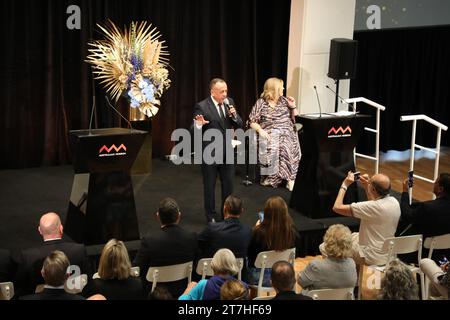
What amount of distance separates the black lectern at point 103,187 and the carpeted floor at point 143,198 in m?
0.39

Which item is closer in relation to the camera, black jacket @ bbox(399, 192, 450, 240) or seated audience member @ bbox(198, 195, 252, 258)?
seated audience member @ bbox(198, 195, 252, 258)

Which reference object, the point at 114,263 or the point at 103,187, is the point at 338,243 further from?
the point at 103,187

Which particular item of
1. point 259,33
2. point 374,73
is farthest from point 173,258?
point 374,73

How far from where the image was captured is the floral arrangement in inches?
323

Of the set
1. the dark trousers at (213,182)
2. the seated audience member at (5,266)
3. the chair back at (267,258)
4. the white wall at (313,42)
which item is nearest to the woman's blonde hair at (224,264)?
the chair back at (267,258)

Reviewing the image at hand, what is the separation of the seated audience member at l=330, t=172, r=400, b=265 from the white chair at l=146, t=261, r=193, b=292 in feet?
4.92

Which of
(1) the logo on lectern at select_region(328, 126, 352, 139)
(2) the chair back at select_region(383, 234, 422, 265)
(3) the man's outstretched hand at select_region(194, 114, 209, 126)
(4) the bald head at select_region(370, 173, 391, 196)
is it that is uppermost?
(3) the man's outstretched hand at select_region(194, 114, 209, 126)

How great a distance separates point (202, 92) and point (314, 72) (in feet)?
Answer: 5.08

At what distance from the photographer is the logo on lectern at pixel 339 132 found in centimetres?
691

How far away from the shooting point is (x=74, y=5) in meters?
8.48

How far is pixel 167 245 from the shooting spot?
4.88 metres

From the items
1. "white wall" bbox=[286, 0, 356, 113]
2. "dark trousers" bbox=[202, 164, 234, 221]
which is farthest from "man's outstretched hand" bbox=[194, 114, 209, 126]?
"white wall" bbox=[286, 0, 356, 113]

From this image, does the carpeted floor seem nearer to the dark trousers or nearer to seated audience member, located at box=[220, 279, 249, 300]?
the dark trousers

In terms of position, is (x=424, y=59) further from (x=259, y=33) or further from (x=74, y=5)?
(x=74, y=5)
